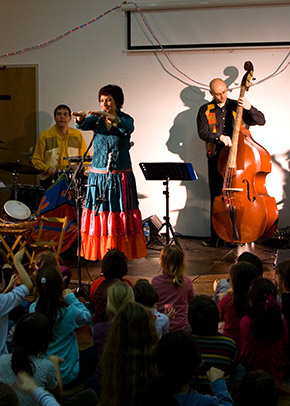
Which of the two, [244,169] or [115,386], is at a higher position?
[244,169]

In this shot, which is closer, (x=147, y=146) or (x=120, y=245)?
(x=120, y=245)

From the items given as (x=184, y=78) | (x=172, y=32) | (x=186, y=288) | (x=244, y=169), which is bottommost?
(x=186, y=288)

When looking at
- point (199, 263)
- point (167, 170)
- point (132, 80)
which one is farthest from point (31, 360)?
point (132, 80)

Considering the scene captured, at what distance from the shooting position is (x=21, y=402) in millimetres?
2182

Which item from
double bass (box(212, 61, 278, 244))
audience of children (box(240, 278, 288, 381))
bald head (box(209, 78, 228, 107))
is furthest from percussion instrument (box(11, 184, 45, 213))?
audience of children (box(240, 278, 288, 381))

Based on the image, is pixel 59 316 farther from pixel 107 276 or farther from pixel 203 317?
pixel 203 317

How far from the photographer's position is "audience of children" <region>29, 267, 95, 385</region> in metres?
2.92

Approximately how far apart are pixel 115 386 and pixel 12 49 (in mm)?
5928

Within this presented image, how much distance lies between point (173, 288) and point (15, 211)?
2.17 meters

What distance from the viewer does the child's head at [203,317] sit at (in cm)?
252

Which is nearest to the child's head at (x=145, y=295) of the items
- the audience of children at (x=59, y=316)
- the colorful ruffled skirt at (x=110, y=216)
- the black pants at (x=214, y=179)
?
the audience of children at (x=59, y=316)

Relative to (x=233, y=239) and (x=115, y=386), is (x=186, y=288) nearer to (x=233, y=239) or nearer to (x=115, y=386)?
(x=115, y=386)

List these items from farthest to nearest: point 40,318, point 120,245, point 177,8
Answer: point 177,8, point 120,245, point 40,318

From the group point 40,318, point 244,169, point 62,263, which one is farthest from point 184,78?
point 40,318
